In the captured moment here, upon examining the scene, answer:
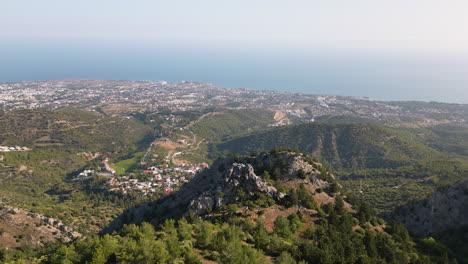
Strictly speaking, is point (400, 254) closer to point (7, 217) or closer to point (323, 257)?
point (323, 257)

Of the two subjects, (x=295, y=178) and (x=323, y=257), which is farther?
(x=295, y=178)

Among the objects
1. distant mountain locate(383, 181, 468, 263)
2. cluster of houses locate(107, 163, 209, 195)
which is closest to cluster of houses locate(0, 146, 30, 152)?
cluster of houses locate(107, 163, 209, 195)

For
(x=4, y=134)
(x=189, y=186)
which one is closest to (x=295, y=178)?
(x=189, y=186)

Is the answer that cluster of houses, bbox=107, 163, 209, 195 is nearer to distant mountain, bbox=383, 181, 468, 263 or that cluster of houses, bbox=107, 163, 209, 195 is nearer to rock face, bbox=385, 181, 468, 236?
distant mountain, bbox=383, 181, 468, 263

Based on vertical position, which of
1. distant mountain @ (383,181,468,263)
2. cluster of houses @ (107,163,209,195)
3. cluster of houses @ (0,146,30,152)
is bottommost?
cluster of houses @ (107,163,209,195)

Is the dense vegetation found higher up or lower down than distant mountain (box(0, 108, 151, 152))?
higher up

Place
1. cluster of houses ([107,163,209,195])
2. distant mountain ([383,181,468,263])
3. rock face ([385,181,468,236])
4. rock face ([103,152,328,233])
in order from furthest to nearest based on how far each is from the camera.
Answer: cluster of houses ([107,163,209,195]), rock face ([385,181,468,236]), distant mountain ([383,181,468,263]), rock face ([103,152,328,233])

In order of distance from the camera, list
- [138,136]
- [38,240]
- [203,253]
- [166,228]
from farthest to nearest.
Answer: [138,136] < [38,240] < [166,228] < [203,253]
